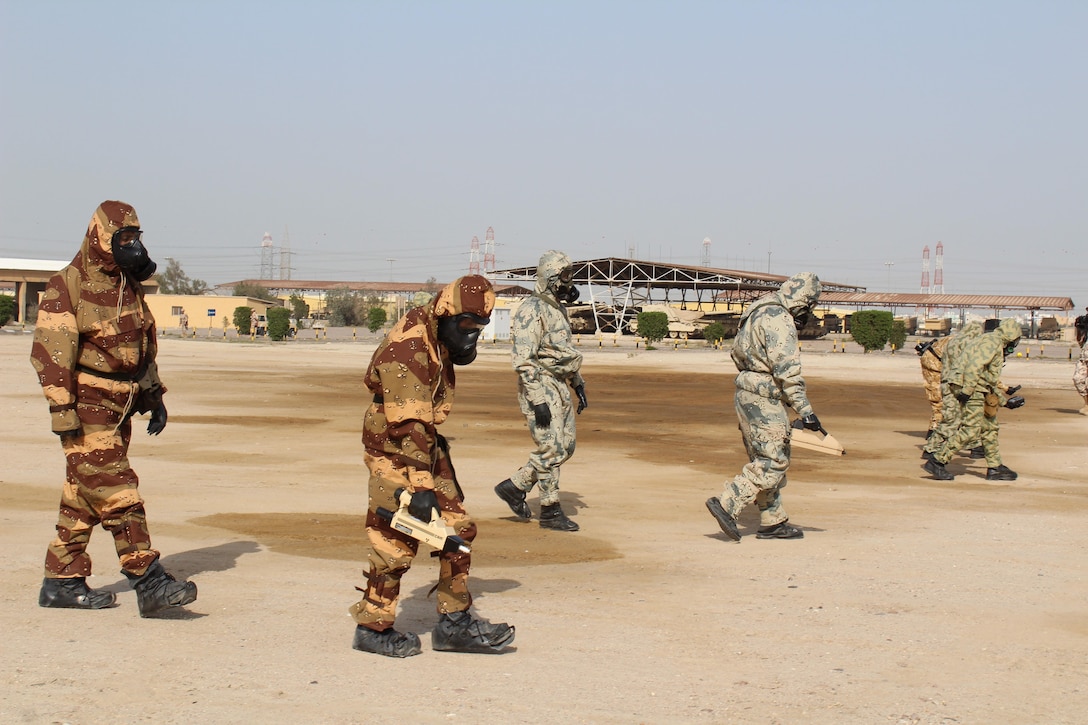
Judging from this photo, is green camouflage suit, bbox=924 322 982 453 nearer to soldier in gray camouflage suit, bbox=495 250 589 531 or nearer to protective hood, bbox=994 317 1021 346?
protective hood, bbox=994 317 1021 346

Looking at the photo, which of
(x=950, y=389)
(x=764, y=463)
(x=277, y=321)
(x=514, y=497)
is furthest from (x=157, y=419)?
(x=277, y=321)

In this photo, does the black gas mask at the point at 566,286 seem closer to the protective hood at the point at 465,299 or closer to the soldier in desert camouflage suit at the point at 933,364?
Answer: the protective hood at the point at 465,299

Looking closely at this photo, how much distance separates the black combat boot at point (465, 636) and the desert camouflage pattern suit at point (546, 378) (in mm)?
3537

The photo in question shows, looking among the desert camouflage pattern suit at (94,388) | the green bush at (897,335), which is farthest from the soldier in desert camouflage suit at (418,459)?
the green bush at (897,335)

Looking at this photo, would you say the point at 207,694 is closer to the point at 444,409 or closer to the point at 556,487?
the point at 444,409


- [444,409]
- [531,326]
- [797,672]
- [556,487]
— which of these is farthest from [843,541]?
[444,409]

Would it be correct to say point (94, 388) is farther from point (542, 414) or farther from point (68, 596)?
point (542, 414)

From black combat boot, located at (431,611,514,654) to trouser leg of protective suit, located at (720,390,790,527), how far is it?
11.5 feet

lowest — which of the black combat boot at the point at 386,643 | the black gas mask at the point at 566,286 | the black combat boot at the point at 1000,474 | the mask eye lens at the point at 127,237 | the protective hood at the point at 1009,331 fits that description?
the black combat boot at the point at 1000,474

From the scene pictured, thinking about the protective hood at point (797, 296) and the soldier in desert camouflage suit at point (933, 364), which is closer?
the protective hood at point (797, 296)

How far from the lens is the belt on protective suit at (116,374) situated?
605 cm

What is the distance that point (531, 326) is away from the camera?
360 inches

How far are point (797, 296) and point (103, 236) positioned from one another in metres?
5.24

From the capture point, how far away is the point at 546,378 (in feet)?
29.9
